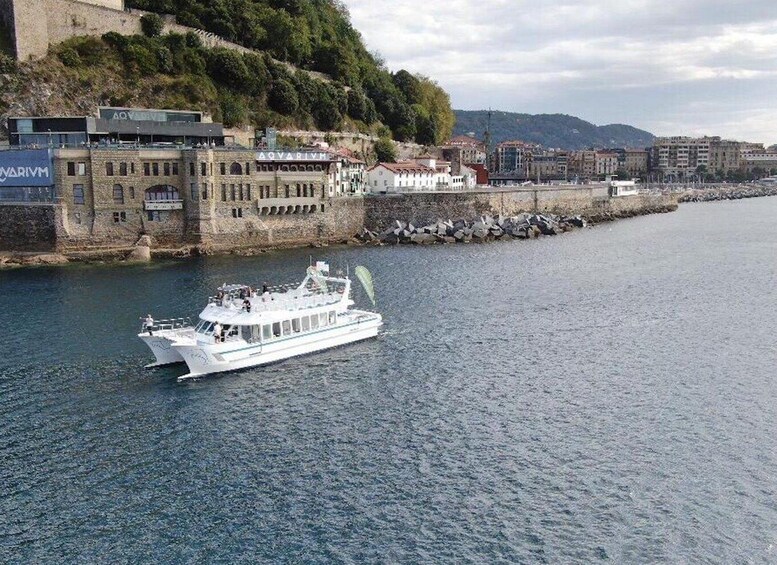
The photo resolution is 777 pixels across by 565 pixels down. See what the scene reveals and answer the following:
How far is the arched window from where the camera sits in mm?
67688

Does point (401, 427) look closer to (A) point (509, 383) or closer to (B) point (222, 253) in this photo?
(A) point (509, 383)

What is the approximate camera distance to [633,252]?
7581 cm

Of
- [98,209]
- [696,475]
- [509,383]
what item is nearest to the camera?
[696,475]

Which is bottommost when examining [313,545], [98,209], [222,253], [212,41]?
[313,545]

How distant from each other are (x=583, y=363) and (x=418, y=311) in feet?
43.0

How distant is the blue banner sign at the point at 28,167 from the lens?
64562mm

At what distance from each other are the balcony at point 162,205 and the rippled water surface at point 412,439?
60.9 feet

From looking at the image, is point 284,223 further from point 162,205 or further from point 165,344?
point 165,344

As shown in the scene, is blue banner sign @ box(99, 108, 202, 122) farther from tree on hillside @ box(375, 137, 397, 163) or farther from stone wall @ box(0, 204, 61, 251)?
tree on hillside @ box(375, 137, 397, 163)

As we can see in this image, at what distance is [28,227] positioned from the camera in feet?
212

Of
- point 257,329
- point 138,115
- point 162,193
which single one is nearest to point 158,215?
point 162,193

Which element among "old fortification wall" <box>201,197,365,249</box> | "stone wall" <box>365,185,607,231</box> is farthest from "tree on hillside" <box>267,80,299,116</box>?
"old fortification wall" <box>201,197,365,249</box>

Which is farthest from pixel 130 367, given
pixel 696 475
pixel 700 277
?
pixel 700 277

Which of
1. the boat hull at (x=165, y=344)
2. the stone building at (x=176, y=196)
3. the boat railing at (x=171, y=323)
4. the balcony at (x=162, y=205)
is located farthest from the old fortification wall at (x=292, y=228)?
the boat hull at (x=165, y=344)
